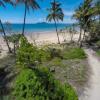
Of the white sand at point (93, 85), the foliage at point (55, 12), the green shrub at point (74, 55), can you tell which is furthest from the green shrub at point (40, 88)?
the foliage at point (55, 12)

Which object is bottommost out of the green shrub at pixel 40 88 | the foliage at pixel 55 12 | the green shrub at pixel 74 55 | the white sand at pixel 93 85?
the white sand at pixel 93 85

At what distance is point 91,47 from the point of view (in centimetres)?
5688

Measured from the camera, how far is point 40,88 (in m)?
23.1

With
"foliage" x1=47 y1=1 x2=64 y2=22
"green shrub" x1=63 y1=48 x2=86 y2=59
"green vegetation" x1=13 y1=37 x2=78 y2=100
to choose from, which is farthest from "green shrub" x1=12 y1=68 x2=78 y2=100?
"foliage" x1=47 y1=1 x2=64 y2=22

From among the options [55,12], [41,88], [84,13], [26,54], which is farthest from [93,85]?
[55,12]

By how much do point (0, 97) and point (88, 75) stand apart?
1094 centimetres

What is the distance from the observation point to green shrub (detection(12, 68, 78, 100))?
71.5 ft

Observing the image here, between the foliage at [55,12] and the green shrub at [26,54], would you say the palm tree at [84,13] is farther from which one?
the green shrub at [26,54]

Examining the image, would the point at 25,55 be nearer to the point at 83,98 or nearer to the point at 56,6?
the point at 83,98

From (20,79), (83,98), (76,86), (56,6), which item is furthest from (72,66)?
(56,6)

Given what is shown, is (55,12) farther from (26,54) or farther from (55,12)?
(26,54)

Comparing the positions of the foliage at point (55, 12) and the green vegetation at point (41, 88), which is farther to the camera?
the foliage at point (55, 12)

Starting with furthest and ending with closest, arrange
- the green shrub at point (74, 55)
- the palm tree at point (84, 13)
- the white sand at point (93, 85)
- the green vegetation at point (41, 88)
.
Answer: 1. the palm tree at point (84, 13)
2. the green shrub at point (74, 55)
3. the white sand at point (93, 85)
4. the green vegetation at point (41, 88)

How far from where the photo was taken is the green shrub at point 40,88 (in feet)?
71.5
